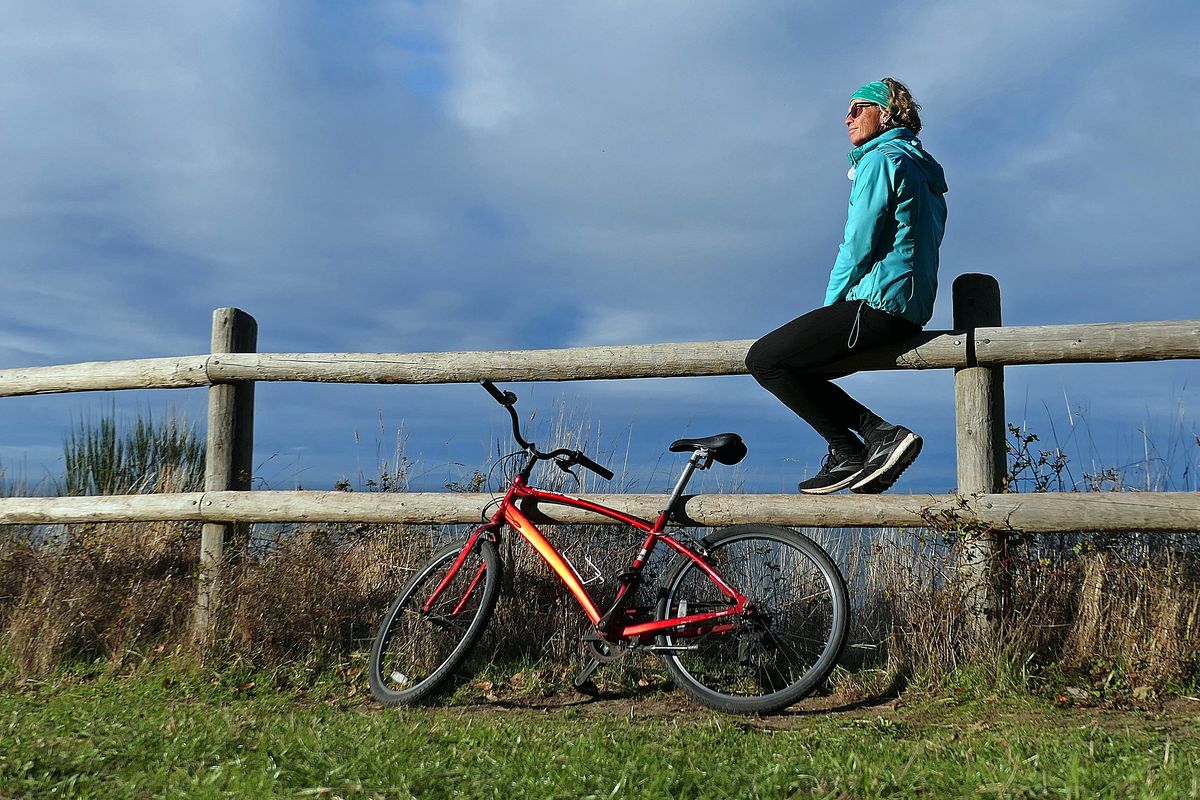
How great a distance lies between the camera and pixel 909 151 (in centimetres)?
500

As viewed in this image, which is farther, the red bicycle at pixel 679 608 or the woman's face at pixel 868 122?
the woman's face at pixel 868 122

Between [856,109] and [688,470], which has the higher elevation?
[856,109]

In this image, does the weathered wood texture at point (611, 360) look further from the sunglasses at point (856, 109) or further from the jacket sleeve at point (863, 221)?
the sunglasses at point (856, 109)

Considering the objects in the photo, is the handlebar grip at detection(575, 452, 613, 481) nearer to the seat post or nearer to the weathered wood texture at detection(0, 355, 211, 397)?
the seat post

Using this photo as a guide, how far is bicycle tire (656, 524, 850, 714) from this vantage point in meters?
4.53

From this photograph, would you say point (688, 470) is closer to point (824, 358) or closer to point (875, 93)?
point (824, 358)

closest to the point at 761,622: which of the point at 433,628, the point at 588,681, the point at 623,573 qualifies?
the point at 623,573

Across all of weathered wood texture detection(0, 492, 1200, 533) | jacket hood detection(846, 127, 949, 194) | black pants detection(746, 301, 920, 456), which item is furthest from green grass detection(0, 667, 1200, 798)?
jacket hood detection(846, 127, 949, 194)

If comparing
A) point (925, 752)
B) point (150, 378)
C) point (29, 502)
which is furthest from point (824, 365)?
point (29, 502)

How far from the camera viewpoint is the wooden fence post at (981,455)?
16.3 feet

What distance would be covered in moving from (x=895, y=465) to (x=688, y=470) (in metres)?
1.10

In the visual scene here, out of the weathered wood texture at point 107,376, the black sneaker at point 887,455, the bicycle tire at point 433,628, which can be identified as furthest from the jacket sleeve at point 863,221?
the weathered wood texture at point 107,376

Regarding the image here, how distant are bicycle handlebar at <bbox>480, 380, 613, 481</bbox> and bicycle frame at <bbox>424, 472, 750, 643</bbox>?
182 mm

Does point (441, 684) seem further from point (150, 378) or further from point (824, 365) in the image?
point (150, 378)
